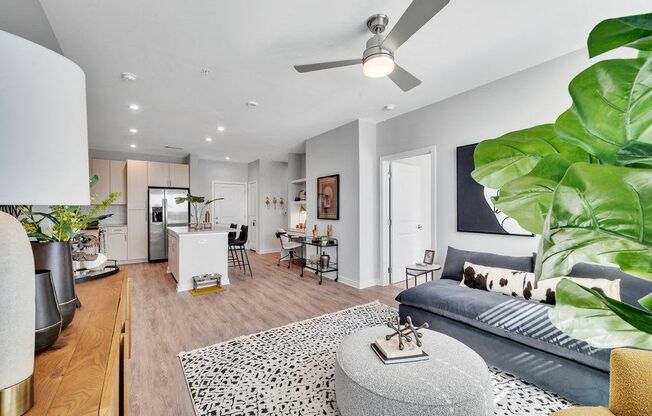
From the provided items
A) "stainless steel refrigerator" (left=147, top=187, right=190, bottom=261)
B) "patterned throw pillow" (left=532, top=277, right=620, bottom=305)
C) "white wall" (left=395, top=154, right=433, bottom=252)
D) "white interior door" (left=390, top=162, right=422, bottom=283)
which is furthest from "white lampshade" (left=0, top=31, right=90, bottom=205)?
"stainless steel refrigerator" (left=147, top=187, right=190, bottom=261)

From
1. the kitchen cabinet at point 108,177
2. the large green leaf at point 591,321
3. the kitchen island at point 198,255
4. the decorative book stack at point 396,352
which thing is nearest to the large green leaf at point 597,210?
the large green leaf at point 591,321

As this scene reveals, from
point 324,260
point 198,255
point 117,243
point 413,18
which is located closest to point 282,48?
point 413,18

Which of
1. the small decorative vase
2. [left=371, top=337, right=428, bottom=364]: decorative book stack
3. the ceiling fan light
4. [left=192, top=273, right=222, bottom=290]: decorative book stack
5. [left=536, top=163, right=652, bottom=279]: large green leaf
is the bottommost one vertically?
[left=192, top=273, right=222, bottom=290]: decorative book stack

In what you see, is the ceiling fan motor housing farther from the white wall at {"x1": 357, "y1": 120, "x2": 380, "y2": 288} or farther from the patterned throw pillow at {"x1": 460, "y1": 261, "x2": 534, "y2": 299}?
the white wall at {"x1": 357, "y1": 120, "x2": 380, "y2": 288}

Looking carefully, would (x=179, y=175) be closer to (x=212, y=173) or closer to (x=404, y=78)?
(x=212, y=173)

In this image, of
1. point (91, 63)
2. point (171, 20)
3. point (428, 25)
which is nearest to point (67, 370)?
point (171, 20)

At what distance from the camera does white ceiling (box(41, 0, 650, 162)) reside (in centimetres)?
200

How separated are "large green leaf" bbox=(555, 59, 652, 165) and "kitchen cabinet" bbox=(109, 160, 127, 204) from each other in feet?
25.1

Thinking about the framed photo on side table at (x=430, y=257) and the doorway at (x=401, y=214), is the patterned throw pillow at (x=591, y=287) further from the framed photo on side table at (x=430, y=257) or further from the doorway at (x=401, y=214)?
the doorway at (x=401, y=214)

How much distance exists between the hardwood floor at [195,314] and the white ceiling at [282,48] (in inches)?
105

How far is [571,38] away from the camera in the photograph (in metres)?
2.35

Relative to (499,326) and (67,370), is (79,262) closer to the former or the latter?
(67,370)

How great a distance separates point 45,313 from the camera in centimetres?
73

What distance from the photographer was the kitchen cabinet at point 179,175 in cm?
673
